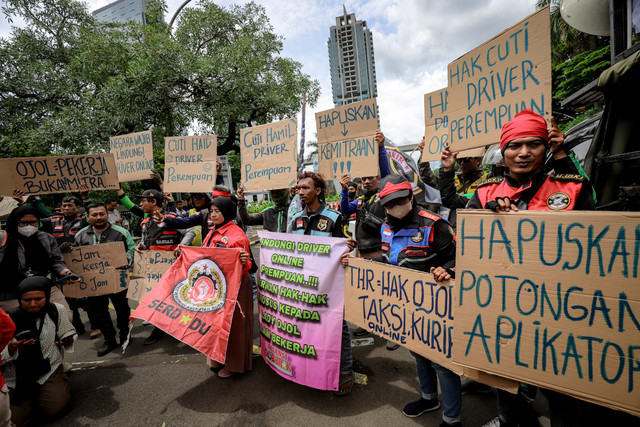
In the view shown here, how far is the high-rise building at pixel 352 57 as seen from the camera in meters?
91.0

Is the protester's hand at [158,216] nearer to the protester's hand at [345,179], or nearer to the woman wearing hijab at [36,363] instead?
the woman wearing hijab at [36,363]

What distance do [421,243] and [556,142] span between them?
1.05 metres


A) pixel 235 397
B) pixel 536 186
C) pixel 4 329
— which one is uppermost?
pixel 536 186

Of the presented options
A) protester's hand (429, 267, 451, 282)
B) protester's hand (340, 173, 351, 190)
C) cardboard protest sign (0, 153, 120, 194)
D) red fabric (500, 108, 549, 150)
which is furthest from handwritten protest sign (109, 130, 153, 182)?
red fabric (500, 108, 549, 150)

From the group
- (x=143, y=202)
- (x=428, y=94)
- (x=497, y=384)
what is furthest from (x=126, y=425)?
(x=428, y=94)

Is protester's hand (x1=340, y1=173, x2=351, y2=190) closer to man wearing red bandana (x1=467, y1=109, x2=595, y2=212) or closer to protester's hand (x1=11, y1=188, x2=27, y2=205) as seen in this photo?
man wearing red bandana (x1=467, y1=109, x2=595, y2=212)

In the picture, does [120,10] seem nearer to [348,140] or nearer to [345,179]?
[348,140]

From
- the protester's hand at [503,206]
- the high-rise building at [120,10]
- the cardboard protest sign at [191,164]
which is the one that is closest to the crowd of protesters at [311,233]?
the protester's hand at [503,206]

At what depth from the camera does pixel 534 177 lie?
187 centimetres

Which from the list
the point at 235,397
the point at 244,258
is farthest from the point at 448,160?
the point at 235,397

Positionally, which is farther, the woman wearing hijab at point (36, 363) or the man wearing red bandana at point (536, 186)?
the woman wearing hijab at point (36, 363)

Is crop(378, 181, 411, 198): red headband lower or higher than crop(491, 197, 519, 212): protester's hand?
higher

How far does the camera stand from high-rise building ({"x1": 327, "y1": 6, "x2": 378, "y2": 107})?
91000 mm

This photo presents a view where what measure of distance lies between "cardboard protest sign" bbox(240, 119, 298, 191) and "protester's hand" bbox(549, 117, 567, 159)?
2457mm
